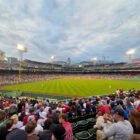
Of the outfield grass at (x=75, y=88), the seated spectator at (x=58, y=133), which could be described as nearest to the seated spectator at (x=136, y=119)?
the seated spectator at (x=58, y=133)

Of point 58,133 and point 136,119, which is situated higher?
point 136,119

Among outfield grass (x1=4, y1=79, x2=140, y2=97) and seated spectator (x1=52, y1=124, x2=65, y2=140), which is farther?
outfield grass (x1=4, y1=79, x2=140, y2=97)

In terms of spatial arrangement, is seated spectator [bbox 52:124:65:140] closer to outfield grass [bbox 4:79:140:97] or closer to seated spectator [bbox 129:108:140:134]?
seated spectator [bbox 129:108:140:134]

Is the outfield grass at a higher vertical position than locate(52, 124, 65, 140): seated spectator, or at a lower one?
lower

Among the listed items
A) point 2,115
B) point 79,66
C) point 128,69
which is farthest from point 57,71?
point 2,115

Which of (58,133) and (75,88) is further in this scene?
(75,88)

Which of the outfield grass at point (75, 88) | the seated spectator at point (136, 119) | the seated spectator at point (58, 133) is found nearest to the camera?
the seated spectator at point (58, 133)

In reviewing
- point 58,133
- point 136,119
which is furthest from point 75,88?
point 58,133

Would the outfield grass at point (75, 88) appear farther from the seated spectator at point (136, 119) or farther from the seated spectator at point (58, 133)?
the seated spectator at point (58, 133)

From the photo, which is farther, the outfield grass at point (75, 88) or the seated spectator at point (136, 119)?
the outfield grass at point (75, 88)

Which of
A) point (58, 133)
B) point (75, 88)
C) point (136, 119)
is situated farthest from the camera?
point (75, 88)

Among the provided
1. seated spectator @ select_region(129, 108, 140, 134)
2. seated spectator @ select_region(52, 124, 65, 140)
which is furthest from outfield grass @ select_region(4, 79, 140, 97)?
seated spectator @ select_region(52, 124, 65, 140)

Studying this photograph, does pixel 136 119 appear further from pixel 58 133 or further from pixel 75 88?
pixel 75 88

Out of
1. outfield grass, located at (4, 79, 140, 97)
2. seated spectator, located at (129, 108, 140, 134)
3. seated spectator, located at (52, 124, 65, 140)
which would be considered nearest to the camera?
seated spectator, located at (52, 124, 65, 140)
